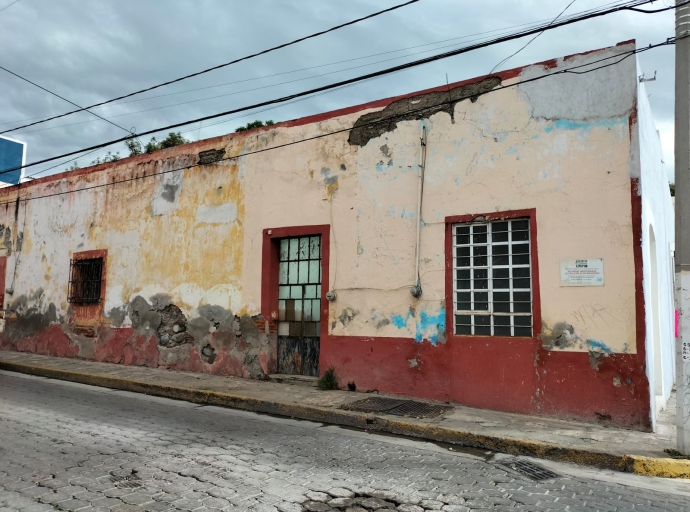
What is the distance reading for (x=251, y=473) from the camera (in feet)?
15.2

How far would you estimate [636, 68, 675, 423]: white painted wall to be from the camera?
6.89 metres

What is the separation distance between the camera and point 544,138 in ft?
24.5

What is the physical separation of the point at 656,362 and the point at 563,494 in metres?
4.87

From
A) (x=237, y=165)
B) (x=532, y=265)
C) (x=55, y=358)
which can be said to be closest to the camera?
(x=532, y=265)

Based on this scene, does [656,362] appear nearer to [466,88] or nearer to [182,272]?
[466,88]

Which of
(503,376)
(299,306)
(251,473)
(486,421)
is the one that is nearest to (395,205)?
(299,306)

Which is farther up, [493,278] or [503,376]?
[493,278]

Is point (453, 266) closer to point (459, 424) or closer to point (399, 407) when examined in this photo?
point (399, 407)

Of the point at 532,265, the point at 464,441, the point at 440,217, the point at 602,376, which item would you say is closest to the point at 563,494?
the point at 464,441

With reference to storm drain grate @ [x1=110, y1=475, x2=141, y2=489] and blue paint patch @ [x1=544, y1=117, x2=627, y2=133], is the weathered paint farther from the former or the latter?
storm drain grate @ [x1=110, y1=475, x2=141, y2=489]

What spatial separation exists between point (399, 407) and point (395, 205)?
314cm

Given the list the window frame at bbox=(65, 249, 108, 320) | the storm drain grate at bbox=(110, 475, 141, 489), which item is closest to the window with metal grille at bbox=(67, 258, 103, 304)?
the window frame at bbox=(65, 249, 108, 320)

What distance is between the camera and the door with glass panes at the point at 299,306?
31.3 ft

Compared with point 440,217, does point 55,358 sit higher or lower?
lower
